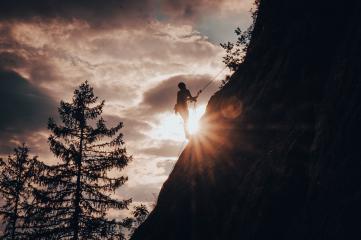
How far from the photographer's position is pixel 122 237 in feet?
66.2

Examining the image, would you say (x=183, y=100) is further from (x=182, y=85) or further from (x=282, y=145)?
(x=282, y=145)

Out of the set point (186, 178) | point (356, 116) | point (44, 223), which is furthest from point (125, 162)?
point (356, 116)

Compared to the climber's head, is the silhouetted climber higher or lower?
lower

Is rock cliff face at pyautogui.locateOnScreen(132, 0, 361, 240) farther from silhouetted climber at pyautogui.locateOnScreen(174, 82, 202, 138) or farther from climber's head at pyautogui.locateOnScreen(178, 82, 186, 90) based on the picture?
climber's head at pyautogui.locateOnScreen(178, 82, 186, 90)

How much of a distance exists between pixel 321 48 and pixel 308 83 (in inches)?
39.5

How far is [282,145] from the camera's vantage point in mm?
8008

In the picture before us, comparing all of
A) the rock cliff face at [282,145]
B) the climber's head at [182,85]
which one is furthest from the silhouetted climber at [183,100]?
the rock cliff face at [282,145]

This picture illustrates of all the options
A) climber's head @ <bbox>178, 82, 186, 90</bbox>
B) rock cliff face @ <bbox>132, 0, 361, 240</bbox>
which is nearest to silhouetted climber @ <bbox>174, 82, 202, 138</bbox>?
climber's head @ <bbox>178, 82, 186, 90</bbox>

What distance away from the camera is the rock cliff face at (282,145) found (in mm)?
5797

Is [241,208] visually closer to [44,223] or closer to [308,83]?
[308,83]

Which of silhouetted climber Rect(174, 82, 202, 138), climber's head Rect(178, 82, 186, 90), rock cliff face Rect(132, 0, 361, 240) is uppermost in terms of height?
climber's head Rect(178, 82, 186, 90)

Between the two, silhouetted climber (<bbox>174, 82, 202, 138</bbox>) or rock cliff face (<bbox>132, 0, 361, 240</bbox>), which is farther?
silhouetted climber (<bbox>174, 82, 202, 138</bbox>)

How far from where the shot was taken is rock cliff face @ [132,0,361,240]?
228 inches

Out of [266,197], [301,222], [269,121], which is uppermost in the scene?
[269,121]
